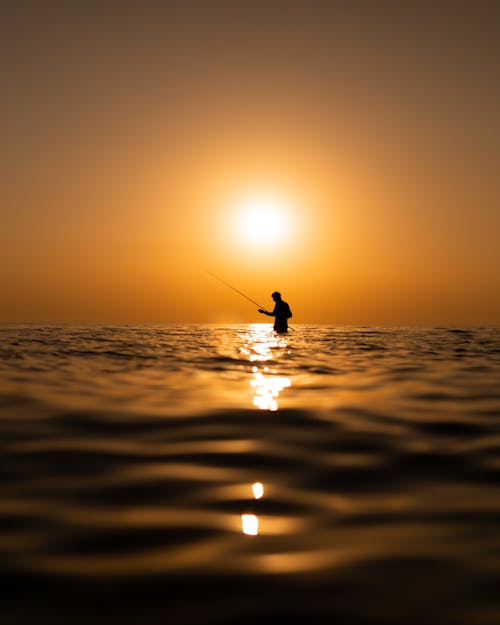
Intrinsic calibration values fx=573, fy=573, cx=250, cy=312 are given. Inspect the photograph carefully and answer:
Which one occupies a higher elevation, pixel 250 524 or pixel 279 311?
pixel 279 311

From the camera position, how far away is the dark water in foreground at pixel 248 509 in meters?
2.59

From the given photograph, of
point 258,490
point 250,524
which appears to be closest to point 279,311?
point 258,490

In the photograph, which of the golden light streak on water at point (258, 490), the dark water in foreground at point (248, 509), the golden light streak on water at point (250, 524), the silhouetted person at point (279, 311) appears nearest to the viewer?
the dark water in foreground at point (248, 509)

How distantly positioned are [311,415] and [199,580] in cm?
452

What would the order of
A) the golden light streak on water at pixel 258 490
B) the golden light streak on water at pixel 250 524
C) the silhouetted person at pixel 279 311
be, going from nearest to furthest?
the golden light streak on water at pixel 250 524, the golden light streak on water at pixel 258 490, the silhouetted person at pixel 279 311

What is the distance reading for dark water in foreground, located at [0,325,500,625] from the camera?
8.51ft

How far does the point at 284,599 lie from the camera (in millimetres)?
2625

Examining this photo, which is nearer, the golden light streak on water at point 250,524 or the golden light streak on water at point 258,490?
the golden light streak on water at point 250,524

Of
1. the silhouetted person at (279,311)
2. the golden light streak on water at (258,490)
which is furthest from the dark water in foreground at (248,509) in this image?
the silhouetted person at (279,311)

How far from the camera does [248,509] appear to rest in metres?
3.80

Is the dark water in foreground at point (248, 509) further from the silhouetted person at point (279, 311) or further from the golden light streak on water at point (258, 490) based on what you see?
the silhouetted person at point (279, 311)

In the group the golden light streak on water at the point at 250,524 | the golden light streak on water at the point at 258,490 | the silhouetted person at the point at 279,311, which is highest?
the silhouetted person at the point at 279,311

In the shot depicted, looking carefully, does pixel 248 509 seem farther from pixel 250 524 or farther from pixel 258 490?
pixel 258 490

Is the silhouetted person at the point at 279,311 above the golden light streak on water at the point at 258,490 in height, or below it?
above
